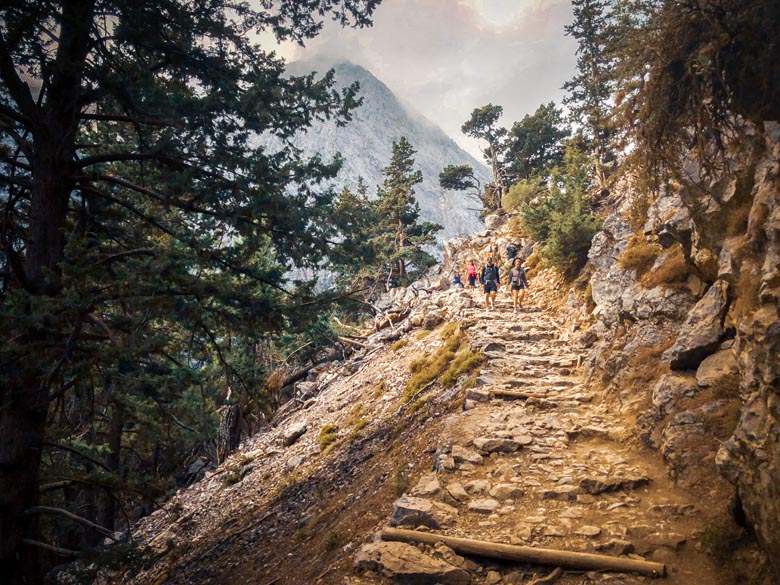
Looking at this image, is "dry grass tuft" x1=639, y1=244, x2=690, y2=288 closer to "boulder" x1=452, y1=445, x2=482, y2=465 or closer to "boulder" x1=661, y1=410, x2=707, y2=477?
"boulder" x1=661, y1=410, x2=707, y2=477

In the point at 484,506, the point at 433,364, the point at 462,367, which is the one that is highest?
the point at 462,367

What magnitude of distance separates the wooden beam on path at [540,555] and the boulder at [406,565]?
0.23 meters

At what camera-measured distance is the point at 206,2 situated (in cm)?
746

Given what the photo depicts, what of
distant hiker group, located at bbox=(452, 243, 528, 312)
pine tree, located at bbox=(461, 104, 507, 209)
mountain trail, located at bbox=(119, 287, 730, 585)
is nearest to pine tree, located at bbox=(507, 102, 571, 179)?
pine tree, located at bbox=(461, 104, 507, 209)

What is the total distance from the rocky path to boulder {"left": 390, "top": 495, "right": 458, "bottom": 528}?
0.04 ft

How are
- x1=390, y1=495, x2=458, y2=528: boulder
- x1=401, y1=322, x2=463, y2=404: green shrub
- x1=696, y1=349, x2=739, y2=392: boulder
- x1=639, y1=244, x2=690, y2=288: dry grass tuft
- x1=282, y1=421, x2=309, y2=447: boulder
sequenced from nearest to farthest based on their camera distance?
x1=390, y1=495, x2=458, y2=528: boulder → x1=696, y1=349, x2=739, y2=392: boulder → x1=639, y1=244, x2=690, y2=288: dry grass tuft → x1=401, y1=322, x2=463, y2=404: green shrub → x1=282, y1=421, x2=309, y2=447: boulder

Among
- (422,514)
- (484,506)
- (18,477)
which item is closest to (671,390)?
(484,506)

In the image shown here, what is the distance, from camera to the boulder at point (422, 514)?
195 inches

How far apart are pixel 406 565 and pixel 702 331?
5427mm

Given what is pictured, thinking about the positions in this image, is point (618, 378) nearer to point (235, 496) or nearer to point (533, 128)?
point (235, 496)

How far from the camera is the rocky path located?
4090 mm

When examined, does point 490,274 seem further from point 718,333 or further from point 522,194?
point 522,194

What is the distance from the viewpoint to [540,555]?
4078 mm

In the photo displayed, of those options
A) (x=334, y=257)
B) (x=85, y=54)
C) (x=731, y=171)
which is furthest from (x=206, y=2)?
(x=731, y=171)
